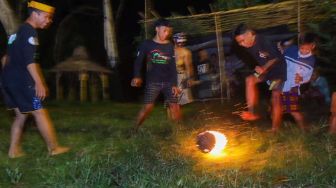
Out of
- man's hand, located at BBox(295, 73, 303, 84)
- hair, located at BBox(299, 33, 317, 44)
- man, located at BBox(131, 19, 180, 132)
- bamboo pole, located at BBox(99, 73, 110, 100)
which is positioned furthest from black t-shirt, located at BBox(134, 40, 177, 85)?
bamboo pole, located at BBox(99, 73, 110, 100)

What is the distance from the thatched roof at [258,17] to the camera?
987cm

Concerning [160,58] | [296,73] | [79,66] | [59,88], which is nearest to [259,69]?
[296,73]

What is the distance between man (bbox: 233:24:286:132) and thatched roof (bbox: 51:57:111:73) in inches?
357

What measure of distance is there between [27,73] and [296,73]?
11.4 feet

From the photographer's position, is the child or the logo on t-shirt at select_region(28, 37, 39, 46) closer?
the logo on t-shirt at select_region(28, 37, 39, 46)

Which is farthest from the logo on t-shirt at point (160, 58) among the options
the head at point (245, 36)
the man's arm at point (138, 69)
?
the head at point (245, 36)

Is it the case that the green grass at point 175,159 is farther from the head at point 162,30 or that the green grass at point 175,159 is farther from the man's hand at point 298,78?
the head at point 162,30

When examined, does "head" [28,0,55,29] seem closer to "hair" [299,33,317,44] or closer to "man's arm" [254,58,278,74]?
"man's arm" [254,58,278,74]

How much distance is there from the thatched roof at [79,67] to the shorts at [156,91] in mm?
8387

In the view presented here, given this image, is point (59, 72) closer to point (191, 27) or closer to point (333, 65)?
point (191, 27)

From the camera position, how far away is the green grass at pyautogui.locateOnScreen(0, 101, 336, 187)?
18.1ft

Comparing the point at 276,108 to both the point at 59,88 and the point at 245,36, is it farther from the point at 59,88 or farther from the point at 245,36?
the point at 59,88

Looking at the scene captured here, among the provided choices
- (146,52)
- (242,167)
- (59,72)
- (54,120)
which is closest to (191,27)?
(54,120)

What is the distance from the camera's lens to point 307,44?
785 centimetres
